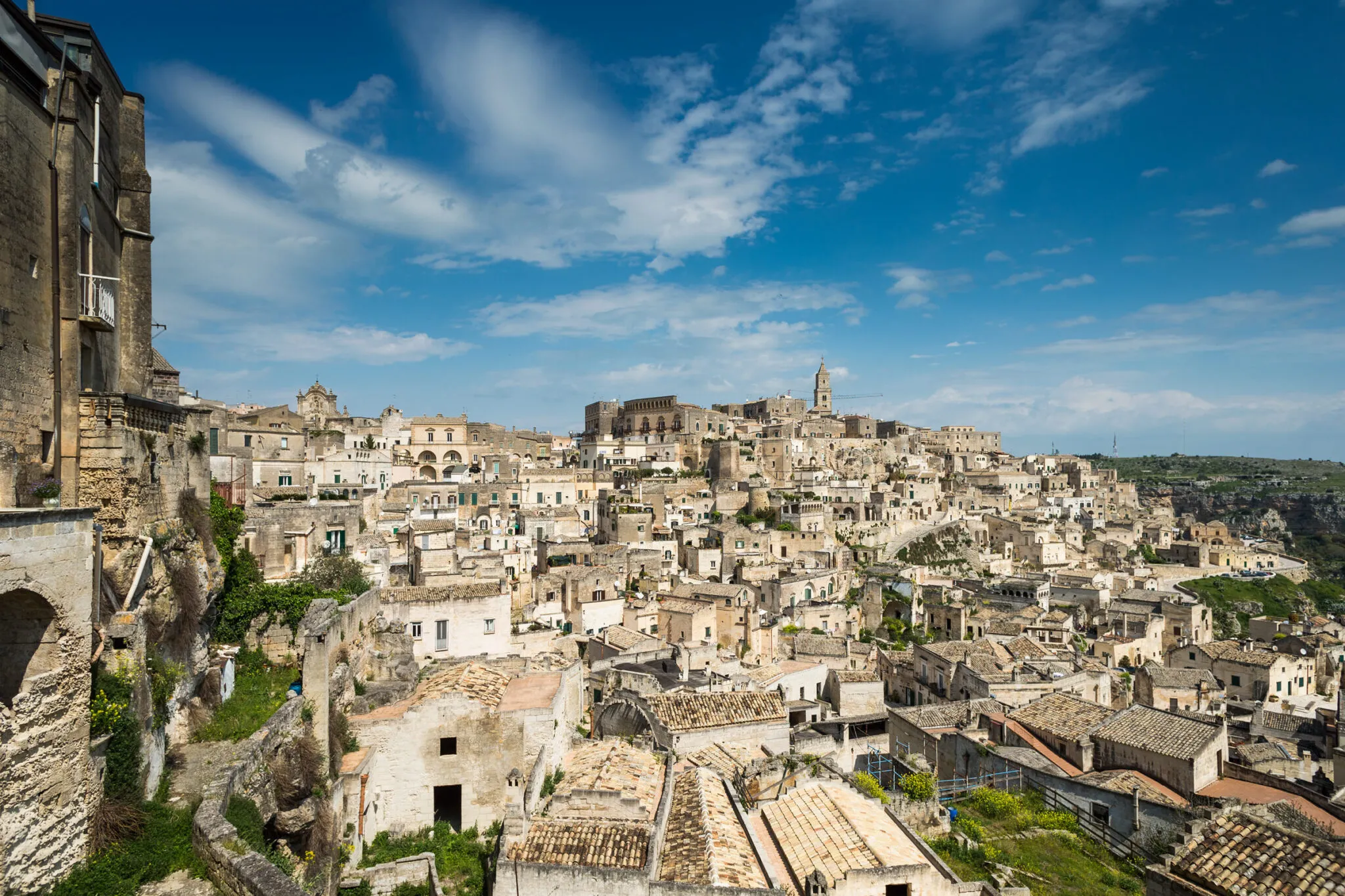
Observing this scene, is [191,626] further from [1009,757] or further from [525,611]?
[525,611]

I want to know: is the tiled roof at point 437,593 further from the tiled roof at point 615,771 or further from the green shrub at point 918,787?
the green shrub at point 918,787

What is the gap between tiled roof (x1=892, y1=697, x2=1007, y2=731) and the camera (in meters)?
22.1

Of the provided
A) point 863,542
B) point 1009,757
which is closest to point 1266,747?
point 1009,757

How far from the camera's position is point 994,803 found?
1608cm

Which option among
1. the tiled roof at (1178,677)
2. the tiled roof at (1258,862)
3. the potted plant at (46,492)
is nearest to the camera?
the potted plant at (46,492)

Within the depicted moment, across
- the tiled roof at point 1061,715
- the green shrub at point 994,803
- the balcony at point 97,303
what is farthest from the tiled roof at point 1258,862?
the balcony at point 97,303

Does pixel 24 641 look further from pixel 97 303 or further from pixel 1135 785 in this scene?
pixel 1135 785

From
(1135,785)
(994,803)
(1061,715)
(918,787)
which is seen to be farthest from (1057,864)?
(1061,715)

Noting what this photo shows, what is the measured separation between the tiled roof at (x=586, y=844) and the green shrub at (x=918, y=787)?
6.68 meters

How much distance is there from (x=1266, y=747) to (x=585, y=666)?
21.1m

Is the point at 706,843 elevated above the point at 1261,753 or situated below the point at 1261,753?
above

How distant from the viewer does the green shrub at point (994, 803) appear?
15.9 meters

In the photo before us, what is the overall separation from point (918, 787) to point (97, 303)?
16.6m

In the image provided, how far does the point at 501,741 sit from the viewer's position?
13.2 meters
